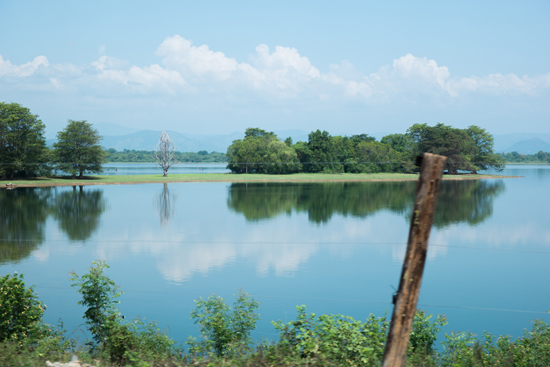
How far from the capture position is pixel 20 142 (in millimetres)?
60031

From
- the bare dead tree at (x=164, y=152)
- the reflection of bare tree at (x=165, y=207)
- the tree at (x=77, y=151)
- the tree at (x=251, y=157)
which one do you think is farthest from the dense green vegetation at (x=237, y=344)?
the tree at (x=251, y=157)

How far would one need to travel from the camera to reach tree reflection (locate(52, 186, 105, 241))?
23.8 m

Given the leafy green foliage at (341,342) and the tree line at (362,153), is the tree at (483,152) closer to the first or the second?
the tree line at (362,153)

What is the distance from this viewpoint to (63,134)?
6450cm

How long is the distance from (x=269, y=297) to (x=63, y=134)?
61873 mm

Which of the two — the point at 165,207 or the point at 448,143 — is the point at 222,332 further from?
the point at 448,143

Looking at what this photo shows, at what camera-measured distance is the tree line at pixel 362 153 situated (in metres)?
83.4

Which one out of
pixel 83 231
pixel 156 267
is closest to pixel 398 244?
pixel 156 267

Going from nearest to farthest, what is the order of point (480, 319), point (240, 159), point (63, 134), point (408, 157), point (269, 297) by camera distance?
point (480, 319) < point (269, 297) < point (63, 134) < point (240, 159) < point (408, 157)

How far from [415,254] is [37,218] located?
29.2 m

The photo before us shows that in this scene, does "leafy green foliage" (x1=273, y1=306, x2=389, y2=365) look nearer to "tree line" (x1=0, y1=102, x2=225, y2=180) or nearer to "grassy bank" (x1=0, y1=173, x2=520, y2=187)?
"grassy bank" (x1=0, y1=173, x2=520, y2=187)

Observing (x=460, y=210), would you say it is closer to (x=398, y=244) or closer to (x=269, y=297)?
(x=398, y=244)

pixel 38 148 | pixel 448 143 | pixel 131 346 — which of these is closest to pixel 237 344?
pixel 131 346

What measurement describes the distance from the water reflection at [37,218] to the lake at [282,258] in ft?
0.32
